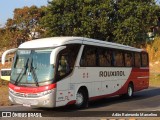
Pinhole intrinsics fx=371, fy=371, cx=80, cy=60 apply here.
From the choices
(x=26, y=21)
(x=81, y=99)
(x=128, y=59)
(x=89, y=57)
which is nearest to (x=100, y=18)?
(x=26, y=21)

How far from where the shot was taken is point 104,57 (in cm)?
1797

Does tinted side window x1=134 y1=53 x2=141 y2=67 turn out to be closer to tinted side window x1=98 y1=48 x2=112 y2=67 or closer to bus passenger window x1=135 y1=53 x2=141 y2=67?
bus passenger window x1=135 y1=53 x2=141 y2=67

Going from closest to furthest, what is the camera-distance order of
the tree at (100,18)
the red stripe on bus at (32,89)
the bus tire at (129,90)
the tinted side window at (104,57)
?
the red stripe on bus at (32,89) → the tinted side window at (104,57) → the bus tire at (129,90) → the tree at (100,18)

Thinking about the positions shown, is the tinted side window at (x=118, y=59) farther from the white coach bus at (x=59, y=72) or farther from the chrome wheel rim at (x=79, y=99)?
the chrome wheel rim at (x=79, y=99)

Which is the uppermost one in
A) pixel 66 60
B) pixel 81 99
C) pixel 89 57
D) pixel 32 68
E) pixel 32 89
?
pixel 89 57

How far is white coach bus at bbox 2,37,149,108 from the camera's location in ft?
45.8

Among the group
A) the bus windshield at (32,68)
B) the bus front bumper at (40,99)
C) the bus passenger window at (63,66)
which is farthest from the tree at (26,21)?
the bus front bumper at (40,99)

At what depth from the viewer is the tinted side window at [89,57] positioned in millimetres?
15970

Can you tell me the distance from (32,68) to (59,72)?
1.06m

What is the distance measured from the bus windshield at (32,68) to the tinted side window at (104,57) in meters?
3.87

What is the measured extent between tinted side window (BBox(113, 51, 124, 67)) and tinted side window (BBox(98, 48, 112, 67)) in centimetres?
72

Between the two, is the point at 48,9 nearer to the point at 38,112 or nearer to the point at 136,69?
the point at 136,69

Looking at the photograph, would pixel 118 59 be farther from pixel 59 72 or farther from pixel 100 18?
pixel 100 18

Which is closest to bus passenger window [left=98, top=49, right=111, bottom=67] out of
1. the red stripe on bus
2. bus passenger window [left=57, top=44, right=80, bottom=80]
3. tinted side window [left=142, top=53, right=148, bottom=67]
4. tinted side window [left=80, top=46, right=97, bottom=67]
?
tinted side window [left=80, top=46, right=97, bottom=67]
